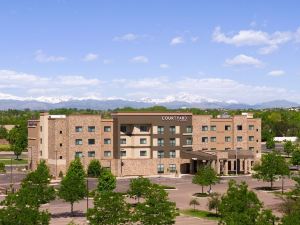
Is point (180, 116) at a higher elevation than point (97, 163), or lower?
higher

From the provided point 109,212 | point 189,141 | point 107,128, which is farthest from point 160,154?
point 109,212

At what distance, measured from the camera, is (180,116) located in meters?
122

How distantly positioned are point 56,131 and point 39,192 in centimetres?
5015

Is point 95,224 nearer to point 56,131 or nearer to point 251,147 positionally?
point 56,131

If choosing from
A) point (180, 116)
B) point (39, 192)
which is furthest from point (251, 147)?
point (39, 192)

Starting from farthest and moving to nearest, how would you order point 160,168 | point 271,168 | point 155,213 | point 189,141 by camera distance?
point 189,141 < point 160,168 < point 271,168 < point 155,213

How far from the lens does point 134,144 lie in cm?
11862

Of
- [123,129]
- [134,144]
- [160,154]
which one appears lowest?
[160,154]

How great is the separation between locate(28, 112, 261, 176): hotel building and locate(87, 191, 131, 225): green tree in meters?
61.1

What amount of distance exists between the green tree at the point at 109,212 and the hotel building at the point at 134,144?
61136mm

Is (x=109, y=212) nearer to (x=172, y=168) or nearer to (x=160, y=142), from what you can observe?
(x=160, y=142)

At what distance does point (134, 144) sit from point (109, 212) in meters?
65.5

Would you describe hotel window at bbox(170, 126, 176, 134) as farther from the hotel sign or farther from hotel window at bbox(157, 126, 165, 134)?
hotel window at bbox(157, 126, 165, 134)

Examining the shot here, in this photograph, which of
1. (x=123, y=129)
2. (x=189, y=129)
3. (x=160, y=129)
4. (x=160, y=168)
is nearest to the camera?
(x=123, y=129)
